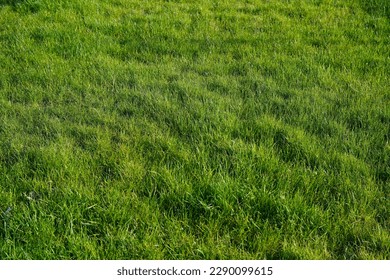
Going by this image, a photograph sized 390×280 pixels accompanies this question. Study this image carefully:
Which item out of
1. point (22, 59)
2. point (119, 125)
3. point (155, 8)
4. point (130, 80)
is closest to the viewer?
point (119, 125)

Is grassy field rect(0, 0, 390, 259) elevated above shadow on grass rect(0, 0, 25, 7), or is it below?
below

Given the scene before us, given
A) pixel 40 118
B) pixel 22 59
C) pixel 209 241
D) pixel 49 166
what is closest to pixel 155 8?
pixel 22 59

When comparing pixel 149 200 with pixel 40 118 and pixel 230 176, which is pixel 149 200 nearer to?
pixel 230 176

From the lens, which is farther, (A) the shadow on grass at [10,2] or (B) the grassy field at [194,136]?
(A) the shadow on grass at [10,2]

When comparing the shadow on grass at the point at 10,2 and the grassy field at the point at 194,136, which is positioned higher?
the shadow on grass at the point at 10,2

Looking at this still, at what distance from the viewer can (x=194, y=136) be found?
4.11 metres

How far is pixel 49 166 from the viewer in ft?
12.3

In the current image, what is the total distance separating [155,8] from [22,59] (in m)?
2.34

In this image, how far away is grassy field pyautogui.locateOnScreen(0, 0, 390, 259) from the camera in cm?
317

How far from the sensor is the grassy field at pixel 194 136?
10.4 feet

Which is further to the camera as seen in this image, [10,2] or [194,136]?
[10,2]

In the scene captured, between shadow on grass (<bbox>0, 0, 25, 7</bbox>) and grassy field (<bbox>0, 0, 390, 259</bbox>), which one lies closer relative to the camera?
grassy field (<bbox>0, 0, 390, 259</bbox>)

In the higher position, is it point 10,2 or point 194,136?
point 10,2
